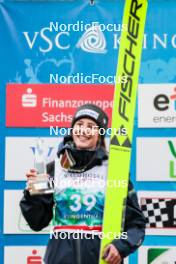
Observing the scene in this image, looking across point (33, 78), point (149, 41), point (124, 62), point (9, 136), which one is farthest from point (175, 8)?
point (9, 136)

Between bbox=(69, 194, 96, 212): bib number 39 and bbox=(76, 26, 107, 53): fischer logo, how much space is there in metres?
0.84

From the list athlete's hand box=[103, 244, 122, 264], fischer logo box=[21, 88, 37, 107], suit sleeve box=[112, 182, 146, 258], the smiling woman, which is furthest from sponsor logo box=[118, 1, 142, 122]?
athlete's hand box=[103, 244, 122, 264]

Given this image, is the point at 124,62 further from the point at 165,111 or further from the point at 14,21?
the point at 14,21

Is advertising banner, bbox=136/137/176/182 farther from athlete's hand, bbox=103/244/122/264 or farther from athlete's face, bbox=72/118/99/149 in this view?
athlete's hand, bbox=103/244/122/264

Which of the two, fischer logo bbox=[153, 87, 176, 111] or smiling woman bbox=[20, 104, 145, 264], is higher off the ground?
fischer logo bbox=[153, 87, 176, 111]

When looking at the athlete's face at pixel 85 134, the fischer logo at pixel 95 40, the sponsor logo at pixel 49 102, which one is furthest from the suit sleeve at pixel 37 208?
the fischer logo at pixel 95 40

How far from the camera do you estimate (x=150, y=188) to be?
112 inches

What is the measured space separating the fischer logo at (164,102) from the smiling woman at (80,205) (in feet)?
1.37

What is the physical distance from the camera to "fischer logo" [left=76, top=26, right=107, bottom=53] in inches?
113

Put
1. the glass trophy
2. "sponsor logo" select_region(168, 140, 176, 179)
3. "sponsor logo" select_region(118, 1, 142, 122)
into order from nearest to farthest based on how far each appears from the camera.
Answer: the glass trophy, "sponsor logo" select_region(118, 1, 142, 122), "sponsor logo" select_region(168, 140, 176, 179)

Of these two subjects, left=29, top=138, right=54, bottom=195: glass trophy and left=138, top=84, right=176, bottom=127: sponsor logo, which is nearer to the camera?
left=29, top=138, right=54, bottom=195: glass trophy

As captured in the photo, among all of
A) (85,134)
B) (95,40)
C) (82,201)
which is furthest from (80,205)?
(95,40)

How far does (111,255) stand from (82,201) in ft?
0.90

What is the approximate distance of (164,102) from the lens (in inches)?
112
